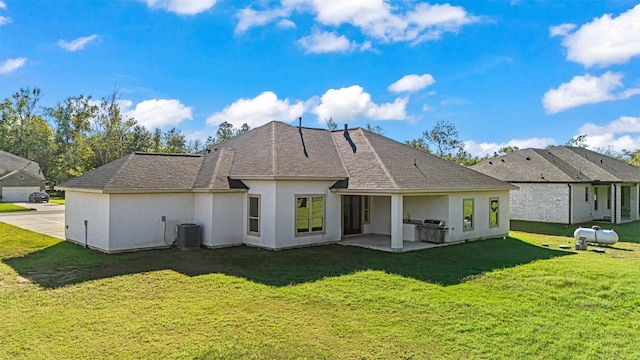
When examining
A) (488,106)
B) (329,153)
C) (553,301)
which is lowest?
(553,301)

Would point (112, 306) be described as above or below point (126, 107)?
below

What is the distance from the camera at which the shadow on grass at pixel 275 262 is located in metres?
10.4

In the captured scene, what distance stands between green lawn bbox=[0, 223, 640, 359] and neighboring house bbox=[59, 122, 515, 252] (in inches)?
49.3

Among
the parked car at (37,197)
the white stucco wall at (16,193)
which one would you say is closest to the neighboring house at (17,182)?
the white stucco wall at (16,193)

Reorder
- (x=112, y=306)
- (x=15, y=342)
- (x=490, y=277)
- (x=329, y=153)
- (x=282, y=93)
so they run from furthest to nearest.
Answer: (x=282, y=93), (x=329, y=153), (x=490, y=277), (x=112, y=306), (x=15, y=342)

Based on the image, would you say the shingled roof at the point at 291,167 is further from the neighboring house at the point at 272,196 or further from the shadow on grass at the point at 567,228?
the shadow on grass at the point at 567,228

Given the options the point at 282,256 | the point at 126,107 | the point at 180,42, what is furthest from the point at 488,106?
the point at 126,107

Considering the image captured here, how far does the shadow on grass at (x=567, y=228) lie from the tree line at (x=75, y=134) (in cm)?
4150

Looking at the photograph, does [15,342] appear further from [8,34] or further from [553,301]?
[8,34]

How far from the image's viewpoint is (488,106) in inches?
1326

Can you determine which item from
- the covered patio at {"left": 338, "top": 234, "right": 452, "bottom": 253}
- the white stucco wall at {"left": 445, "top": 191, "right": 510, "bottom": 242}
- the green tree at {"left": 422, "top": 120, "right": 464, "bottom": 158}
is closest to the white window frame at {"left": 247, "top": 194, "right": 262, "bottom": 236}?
the covered patio at {"left": 338, "top": 234, "right": 452, "bottom": 253}

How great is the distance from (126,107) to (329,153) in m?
39.2

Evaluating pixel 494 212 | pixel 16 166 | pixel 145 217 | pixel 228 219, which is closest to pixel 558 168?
pixel 494 212

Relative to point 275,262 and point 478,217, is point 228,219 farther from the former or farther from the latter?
point 478,217
